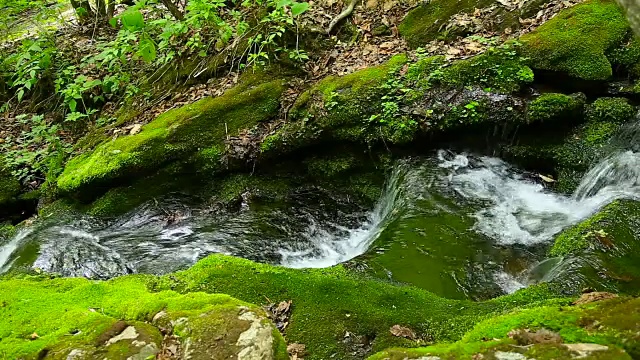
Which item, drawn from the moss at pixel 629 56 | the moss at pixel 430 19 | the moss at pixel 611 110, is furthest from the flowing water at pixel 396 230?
the moss at pixel 430 19

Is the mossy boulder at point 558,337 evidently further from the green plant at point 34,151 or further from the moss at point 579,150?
the green plant at point 34,151

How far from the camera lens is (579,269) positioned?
338 centimetres

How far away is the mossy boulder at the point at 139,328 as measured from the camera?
2008 mm

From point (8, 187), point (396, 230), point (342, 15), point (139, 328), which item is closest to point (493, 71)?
point (396, 230)

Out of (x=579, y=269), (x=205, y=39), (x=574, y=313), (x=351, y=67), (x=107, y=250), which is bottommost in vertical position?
(x=107, y=250)

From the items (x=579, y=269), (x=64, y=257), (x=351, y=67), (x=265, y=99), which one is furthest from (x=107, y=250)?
(x=579, y=269)

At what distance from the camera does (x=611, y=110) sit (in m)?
5.66

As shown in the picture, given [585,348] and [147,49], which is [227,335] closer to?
[585,348]

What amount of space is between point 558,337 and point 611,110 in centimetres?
487

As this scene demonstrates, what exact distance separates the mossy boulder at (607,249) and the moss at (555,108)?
1787 mm

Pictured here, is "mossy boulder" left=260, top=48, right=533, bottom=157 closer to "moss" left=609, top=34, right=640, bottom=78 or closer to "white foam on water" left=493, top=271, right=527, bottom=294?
"moss" left=609, top=34, right=640, bottom=78

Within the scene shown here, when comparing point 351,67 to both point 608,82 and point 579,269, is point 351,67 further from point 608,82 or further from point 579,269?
point 579,269

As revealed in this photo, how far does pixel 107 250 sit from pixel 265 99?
3111 millimetres

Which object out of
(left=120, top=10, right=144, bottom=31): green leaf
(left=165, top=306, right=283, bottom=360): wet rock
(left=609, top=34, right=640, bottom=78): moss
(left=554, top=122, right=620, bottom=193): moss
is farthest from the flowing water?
(left=120, top=10, right=144, bottom=31): green leaf
